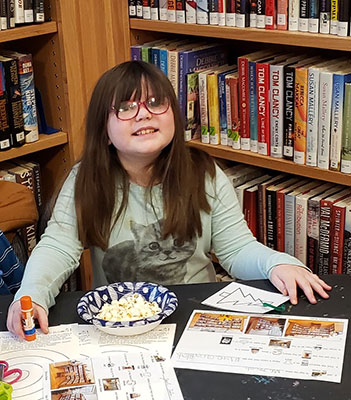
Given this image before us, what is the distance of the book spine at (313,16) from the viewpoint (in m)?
1.95

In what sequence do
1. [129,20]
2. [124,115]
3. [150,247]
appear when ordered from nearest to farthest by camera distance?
1. [124,115]
2. [150,247]
3. [129,20]

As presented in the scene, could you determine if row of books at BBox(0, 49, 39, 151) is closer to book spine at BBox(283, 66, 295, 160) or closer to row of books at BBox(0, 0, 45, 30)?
row of books at BBox(0, 0, 45, 30)

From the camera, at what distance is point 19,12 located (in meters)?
2.16

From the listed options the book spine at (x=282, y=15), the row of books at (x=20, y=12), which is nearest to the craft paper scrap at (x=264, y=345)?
the book spine at (x=282, y=15)

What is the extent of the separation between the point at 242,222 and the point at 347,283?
355 millimetres

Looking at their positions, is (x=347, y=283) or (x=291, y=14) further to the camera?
(x=291, y=14)

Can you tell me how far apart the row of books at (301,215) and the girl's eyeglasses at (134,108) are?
716 mm

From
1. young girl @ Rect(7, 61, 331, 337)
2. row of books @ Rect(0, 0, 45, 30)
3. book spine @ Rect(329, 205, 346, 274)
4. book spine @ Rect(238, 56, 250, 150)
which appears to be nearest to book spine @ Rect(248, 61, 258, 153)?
book spine @ Rect(238, 56, 250, 150)

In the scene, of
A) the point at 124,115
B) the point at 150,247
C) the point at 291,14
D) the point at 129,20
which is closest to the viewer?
the point at 124,115

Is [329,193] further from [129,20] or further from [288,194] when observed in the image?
[129,20]

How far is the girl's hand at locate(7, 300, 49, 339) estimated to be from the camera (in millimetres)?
1353

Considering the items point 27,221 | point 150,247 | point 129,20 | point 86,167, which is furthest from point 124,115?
point 129,20

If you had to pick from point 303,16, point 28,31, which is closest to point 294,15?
point 303,16

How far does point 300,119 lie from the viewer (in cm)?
207
